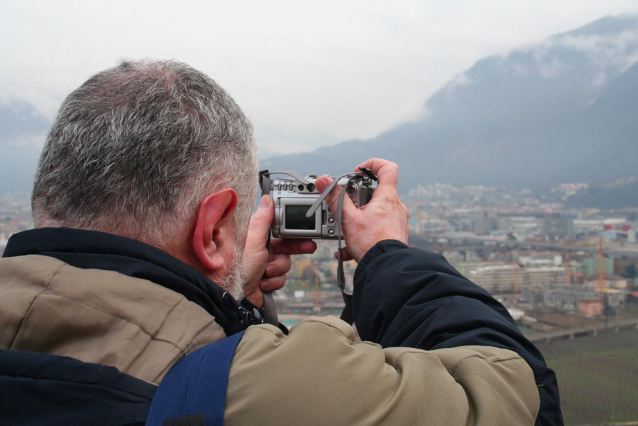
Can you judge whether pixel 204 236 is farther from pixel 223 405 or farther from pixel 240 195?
pixel 223 405

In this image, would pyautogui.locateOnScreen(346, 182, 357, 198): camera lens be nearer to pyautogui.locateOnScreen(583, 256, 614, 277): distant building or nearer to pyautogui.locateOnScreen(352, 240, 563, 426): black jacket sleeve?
pyautogui.locateOnScreen(352, 240, 563, 426): black jacket sleeve

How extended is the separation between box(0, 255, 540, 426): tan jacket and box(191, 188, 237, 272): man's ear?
0.70ft

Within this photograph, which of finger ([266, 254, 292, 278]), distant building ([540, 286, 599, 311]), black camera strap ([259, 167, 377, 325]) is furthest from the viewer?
distant building ([540, 286, 599, 311])

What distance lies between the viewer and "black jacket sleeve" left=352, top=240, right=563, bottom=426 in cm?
102

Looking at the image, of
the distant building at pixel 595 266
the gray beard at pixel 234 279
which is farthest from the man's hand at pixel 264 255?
the distant building at pixel 595 266

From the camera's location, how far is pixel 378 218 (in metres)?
1.57

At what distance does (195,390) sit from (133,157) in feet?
1.70

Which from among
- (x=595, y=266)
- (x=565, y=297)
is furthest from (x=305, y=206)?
(x=595, y=266)

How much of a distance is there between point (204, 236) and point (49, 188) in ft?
1.10

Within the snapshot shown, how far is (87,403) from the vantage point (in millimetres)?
656

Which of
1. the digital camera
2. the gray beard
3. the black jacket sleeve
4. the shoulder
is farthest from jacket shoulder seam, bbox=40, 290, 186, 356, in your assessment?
the digital camera

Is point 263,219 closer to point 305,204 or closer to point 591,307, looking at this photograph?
point 305,204

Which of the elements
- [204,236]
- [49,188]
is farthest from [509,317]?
[49,188]

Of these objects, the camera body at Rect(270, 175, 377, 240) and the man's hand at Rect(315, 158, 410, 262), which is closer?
the man's hand at Rect(315, 158, 410, 262)
